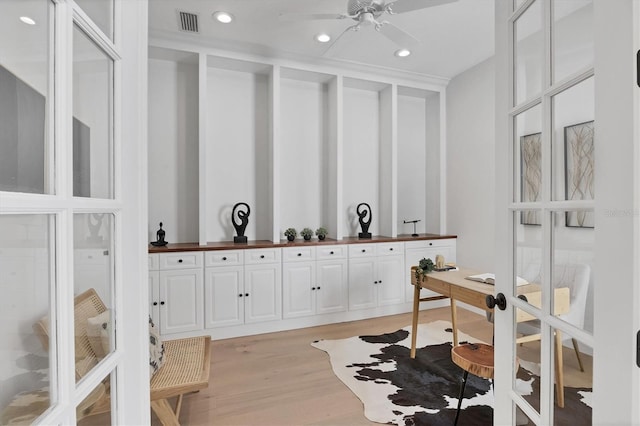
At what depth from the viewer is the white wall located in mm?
3938

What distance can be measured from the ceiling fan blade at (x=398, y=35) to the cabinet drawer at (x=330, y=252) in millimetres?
2189

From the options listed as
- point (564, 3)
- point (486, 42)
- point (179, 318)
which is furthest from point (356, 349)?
point (486, 42)

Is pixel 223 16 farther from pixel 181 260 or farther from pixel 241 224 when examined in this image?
pixel 181 260

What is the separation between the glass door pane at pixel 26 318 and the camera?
565mm

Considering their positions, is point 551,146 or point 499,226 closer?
point 551,146

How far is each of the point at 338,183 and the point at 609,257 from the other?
3.44 metres

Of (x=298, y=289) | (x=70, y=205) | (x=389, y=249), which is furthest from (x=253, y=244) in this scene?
(x=70, y=205)

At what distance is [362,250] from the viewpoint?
396 cm

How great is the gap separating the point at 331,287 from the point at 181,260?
1.65m

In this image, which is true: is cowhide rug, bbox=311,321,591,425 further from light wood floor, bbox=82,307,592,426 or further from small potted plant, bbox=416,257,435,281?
small potted plant, bbox=416,257,435,281

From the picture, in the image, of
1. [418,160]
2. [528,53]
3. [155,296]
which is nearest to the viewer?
[528,53]

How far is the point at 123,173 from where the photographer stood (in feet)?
3.33

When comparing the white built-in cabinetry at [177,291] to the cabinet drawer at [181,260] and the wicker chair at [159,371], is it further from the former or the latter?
the wicker chair at [159,371]

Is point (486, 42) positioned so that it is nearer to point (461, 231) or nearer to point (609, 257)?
point (461, 231)
